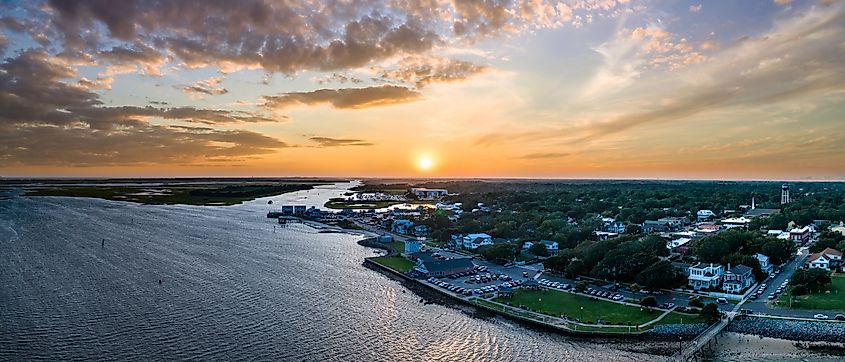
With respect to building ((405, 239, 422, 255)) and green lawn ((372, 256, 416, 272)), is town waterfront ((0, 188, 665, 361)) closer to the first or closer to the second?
green lawn ((372, 256, 416, 272))

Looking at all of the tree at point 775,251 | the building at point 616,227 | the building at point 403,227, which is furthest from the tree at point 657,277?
the building at point 403,227

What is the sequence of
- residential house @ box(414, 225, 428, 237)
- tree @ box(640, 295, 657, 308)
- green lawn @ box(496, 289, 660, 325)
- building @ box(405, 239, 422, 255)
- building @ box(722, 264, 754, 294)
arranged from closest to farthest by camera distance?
Result: 1. green lawn @ box(496, 289, 660, 325)
2. tree @ box(640, 295, 657, 308)
3. building @ box(722, 264, 754, 294)
4. building @ box(405, 239, 422, 255)
5. residential house @ box(414, 225, 428, 237)

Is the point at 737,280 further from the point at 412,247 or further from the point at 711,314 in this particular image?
the point at 412,247

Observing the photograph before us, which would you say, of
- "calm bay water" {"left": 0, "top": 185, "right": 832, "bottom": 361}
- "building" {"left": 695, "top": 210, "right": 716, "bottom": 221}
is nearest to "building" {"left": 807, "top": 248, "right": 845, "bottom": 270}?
"calm bay water" {"left": 0, "top": 185, "right": 832, "bottom": 361}

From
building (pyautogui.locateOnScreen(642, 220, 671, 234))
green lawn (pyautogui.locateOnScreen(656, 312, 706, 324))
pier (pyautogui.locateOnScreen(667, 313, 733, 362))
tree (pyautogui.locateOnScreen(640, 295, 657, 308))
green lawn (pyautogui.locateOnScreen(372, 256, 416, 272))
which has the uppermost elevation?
building (pyautogui.locateOnScreen(642, 220, 671, 234))

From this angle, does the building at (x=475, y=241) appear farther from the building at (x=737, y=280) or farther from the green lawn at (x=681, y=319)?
the green lawn at (x=681, y=319)

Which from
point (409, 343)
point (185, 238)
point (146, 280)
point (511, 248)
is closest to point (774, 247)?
point (511, 248)

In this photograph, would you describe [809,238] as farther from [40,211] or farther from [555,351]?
[40,211]
